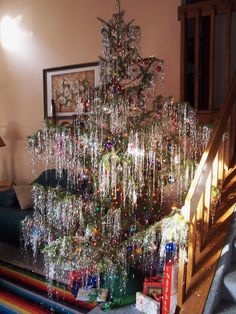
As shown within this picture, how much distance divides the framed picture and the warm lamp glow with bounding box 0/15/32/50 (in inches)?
27.8

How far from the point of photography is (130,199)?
233 centimetres

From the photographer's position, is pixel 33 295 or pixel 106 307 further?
pixel 33 295

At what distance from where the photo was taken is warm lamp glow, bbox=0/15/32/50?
14.5 ft

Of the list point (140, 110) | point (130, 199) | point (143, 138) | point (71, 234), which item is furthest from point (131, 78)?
point (71, 234)

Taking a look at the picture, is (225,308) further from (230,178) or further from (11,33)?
(11,33)

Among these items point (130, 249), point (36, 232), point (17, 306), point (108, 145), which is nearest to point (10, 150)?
point (36, 232)

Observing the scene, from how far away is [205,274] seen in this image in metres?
2.01

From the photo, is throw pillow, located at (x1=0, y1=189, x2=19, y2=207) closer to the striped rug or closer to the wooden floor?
the striped rug

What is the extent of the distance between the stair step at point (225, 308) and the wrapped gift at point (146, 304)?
1.29 feet

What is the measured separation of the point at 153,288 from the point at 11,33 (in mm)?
3963

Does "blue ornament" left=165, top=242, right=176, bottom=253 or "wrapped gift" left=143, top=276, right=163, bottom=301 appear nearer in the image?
"blue ornament" left=165, top=242, right=176, bottom=253

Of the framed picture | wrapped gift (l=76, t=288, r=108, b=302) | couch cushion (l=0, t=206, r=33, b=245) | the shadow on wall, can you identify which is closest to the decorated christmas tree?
wrapped gift (l=76, t=288, r=108, b=302)

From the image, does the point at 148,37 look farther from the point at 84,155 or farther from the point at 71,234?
the point at 71,234

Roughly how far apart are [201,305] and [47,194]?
48.5 inches
